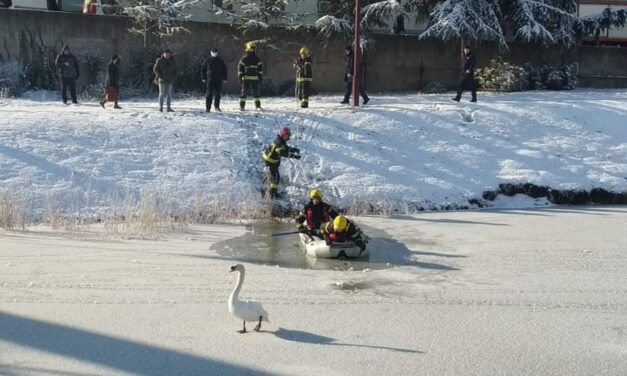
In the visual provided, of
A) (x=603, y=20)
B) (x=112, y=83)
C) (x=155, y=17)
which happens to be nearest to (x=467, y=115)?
(x=112, y=83)

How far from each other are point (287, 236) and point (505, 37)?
1625cm

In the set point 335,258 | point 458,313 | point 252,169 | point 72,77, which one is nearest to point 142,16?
point 72,77

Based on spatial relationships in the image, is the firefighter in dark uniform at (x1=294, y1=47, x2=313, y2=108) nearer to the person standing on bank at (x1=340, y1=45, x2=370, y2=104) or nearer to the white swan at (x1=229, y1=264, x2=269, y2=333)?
the person standing on bank at (x1=340, y1=45, x2=370, y2=104)

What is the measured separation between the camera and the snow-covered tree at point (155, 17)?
26994 millimetres

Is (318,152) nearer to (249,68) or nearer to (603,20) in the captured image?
(249,68)

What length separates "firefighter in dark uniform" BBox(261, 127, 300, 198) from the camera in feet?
57.2

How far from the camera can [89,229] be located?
14.9 metres

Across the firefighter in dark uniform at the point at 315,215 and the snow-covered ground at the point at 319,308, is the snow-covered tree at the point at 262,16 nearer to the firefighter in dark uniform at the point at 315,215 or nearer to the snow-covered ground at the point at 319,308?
the firefighter in dark uniform at the point at 315,215

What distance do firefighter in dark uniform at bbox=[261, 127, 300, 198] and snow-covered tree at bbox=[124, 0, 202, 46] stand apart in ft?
→ 37.2

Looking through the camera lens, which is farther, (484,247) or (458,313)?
(484,247)

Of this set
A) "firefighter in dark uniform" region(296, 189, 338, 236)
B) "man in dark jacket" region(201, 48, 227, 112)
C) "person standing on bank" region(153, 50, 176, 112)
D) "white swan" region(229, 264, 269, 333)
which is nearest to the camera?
"white swan" region(229, 264, 269, 333)

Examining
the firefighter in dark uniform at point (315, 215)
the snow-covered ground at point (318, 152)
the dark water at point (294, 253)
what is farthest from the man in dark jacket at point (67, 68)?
the firefighter in dark uniform at point (315, 215)

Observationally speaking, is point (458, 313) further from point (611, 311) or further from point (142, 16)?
point (142, 16)

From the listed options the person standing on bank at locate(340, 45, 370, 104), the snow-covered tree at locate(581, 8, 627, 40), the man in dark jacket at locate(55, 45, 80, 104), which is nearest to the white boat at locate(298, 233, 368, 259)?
the person standing on bank at locate(340, 45, 370, 104)
